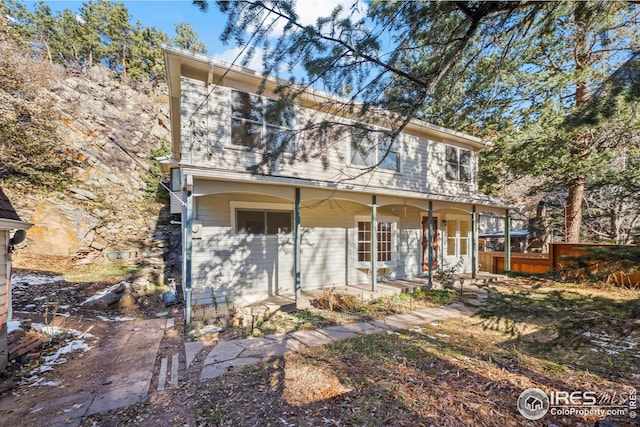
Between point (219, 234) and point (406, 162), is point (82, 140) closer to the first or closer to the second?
point (219, 234)

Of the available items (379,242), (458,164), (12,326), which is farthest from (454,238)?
(12,326)

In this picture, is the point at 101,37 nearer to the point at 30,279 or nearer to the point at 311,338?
the point at 30,279

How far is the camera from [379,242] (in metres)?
8.90

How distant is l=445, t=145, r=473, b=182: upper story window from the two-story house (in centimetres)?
10

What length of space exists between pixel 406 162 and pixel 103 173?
14.0m

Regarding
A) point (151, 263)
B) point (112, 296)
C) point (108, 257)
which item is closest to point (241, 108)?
point (112, 296)

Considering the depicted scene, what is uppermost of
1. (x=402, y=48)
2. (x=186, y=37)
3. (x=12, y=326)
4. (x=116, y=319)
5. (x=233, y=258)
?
(x=186, y=37)

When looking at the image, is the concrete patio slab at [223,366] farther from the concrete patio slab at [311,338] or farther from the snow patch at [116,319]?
the snow patch at [116,319]

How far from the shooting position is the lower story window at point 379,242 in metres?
8.74

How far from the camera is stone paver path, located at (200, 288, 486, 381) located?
3.78 meters

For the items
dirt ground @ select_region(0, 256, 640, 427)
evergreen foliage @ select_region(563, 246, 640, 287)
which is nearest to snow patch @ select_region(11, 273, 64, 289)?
dirt ground @ select_region(0, 256, 640, 427)

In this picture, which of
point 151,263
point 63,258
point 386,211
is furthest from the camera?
point 151,263

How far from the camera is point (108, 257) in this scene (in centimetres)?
1102

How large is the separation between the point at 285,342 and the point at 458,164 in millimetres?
9534
